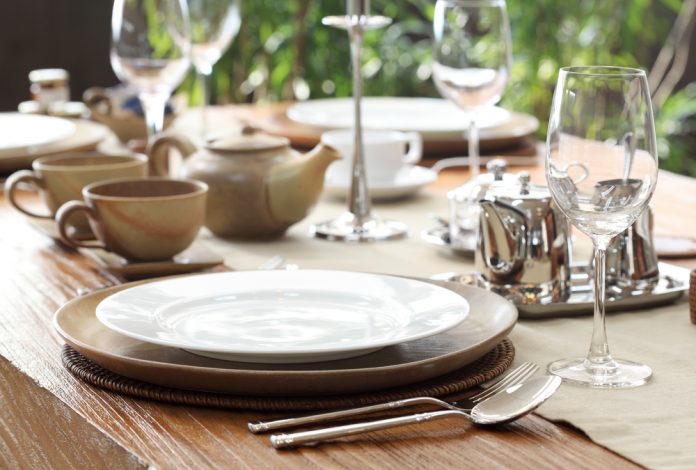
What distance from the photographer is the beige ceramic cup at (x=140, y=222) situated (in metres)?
1.10

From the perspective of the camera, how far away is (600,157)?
75cm

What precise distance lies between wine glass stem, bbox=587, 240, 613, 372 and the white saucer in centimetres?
67

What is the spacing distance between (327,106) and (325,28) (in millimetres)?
2021

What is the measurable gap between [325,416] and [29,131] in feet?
4.00

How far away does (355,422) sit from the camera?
2.27 feet

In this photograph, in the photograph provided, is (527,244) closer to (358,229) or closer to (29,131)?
(358,229)

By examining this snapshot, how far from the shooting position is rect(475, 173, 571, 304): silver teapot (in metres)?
0.95

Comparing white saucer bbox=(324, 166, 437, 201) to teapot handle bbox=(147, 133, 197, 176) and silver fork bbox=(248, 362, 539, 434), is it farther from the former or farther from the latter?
silver fork bbox=(248, 362, 539, 434)

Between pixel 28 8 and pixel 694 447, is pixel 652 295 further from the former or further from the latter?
pixel 28 8

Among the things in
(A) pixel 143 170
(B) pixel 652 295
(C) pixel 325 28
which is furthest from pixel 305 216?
(C) pixel 325 28

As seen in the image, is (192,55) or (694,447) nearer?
(694,447)

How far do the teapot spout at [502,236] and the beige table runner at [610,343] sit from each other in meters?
0.06

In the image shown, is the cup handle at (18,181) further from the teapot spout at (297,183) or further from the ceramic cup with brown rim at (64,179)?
the teapot spout at (297,183)

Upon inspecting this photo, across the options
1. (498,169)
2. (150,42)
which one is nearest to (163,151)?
(150,42)
